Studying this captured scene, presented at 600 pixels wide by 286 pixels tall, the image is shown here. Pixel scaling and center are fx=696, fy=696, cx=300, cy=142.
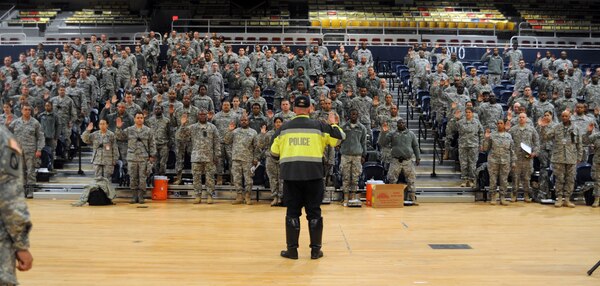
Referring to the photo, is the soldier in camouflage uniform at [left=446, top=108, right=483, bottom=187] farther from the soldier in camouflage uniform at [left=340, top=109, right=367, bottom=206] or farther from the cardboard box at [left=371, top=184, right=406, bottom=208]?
the soldier in camouflage uniform at [left=340, top=109, right=367, bottom=206]

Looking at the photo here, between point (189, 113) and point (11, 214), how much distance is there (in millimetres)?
9925

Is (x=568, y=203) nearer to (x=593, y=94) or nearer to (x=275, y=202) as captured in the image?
(x=593, y=94)

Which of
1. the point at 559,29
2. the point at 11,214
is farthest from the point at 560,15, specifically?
the point at 11,214

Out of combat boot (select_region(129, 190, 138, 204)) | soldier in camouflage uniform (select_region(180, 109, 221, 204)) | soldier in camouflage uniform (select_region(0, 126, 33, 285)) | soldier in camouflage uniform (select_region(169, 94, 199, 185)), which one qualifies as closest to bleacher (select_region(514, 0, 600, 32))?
soldier in camouflage uniform (select_region(169, 94, 199, 185))

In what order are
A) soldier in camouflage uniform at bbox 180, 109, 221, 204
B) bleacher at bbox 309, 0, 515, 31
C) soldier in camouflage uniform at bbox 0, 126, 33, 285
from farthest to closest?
bleacher at bbox 309, 0, 515, 31, soldier in camouflage uniform at bbox 180, 109, 221, 204, soldier in camouflage uniform at bbox 0, 126, 33, 285

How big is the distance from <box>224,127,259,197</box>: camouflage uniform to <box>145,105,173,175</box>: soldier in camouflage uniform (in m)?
1.55

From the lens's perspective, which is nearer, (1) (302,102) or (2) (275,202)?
(1) (302,102)

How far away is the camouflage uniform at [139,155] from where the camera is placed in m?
12.9

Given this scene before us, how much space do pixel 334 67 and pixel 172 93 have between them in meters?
5.95

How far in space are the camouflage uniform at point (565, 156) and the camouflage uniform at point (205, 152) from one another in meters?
6.34

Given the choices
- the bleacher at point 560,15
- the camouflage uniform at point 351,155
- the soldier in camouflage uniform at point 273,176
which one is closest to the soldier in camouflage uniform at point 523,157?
the camouflage uniform at point 351,155

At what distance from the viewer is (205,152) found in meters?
12.9

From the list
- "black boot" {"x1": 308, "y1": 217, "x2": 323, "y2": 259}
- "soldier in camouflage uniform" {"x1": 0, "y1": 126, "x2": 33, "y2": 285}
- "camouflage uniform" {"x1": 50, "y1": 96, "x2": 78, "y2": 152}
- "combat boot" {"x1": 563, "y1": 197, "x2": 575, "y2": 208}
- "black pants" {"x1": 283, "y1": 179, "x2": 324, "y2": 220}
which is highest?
"camouflage uniform" {"x1": 50, "y1": 96, "x2": 78, "y2": 152}

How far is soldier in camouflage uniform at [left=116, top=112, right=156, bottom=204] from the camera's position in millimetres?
12906
